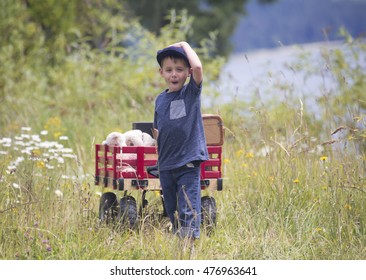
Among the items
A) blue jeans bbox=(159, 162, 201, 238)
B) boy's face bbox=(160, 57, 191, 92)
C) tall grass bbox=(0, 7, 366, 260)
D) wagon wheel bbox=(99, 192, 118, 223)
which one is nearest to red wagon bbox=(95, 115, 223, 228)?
Result: wagon wheel bbox=(99, 192, 118, 223)

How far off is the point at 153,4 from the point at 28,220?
71.8 feet

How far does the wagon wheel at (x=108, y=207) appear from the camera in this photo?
223 inches

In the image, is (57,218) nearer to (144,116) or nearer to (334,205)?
(334,205)

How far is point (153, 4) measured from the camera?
26.4 metres

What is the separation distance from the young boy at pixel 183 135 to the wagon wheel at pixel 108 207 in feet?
2.35

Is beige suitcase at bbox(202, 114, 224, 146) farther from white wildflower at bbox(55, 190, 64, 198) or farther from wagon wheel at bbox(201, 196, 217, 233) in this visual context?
→ white wildflower at bbox(55, 190, 64, 198)

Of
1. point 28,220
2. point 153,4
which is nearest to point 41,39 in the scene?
point 28,220

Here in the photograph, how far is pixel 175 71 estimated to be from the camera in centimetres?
511

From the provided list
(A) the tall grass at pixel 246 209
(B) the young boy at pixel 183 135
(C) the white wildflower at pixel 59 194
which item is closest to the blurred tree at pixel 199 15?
(A) the tall grass at pixel 246 209

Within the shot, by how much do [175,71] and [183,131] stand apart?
42cm

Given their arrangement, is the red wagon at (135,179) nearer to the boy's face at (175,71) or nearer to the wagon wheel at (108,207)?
the wagon wheel at (108,207)

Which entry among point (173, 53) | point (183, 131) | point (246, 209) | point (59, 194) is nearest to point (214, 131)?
point (246, 209)

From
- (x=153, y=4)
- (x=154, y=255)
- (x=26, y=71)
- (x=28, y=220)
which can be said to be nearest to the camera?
(x=154, y=255)

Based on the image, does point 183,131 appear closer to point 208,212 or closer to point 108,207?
point 208,212
